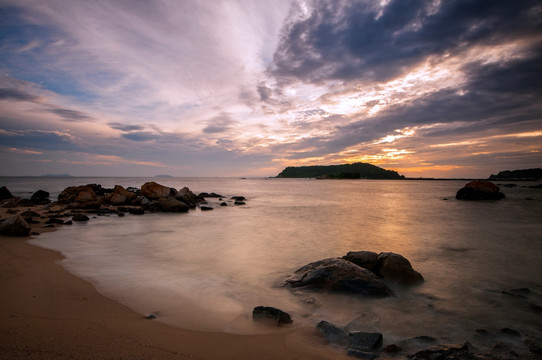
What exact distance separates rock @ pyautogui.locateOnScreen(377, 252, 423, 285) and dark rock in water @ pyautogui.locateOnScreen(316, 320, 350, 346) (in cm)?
263

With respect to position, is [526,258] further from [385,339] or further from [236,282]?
[236,282]

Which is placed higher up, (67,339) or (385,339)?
(67,339)

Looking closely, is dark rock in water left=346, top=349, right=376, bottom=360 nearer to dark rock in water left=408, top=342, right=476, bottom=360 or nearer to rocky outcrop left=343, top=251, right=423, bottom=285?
dark rock in water left=408, top=342, right=476, bottom=360

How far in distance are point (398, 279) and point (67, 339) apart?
18.3 feet

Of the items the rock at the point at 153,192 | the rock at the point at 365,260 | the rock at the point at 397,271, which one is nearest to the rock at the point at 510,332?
the rock at the point at 397,271

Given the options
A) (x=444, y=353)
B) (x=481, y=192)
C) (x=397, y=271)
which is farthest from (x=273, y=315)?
(x=481, y=192)

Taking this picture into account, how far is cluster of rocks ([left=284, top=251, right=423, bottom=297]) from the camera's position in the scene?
16.2 ft

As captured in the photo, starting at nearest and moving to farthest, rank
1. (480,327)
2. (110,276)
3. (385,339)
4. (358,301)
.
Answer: (385,339) < (480,327) < (358,301) < (110,276)

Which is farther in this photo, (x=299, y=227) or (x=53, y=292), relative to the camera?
(x=299, y=227)

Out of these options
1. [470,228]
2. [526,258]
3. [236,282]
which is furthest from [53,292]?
[470,228]

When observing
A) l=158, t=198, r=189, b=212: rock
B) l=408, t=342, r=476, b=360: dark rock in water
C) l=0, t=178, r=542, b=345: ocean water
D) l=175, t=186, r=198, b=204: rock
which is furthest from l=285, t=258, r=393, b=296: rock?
l=175, t=186, r=198, b=204: rock

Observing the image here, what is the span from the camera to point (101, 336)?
2.95 meters

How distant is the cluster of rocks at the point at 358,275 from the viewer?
4.94 m

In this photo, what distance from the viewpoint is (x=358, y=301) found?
4.57 meters
